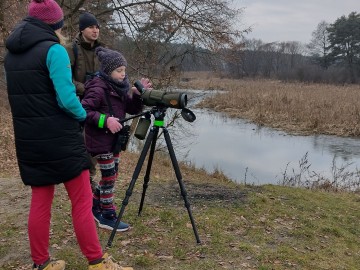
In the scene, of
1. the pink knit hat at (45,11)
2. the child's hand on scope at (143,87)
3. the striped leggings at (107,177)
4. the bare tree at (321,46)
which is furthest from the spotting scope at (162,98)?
the bare tree at (321,46)

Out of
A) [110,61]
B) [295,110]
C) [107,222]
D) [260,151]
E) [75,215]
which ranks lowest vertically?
[260,151]

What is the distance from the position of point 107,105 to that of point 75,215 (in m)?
1.05

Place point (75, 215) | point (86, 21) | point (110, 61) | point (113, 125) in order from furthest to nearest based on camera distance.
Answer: point (86, 21) → point (110, 61) → point (113, 125) → point (75, 215)

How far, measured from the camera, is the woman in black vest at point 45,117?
268cm

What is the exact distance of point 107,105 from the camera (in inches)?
141

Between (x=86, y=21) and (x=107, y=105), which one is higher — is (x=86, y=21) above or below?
above

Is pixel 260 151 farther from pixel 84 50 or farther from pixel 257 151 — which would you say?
pixel 84 50

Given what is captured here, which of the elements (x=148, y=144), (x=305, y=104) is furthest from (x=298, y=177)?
(x=305, y=104)

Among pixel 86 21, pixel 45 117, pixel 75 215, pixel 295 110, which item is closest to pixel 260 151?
pixel 295 110

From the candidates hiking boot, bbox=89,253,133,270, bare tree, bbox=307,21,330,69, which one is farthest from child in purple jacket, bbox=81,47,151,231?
bare tree, bbox=307,21,330,69

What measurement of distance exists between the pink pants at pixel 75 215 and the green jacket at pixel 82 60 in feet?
4.31

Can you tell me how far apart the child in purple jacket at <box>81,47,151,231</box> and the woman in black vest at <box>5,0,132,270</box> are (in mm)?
582

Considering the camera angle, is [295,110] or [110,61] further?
[295,110]

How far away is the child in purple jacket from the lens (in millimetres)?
3453
